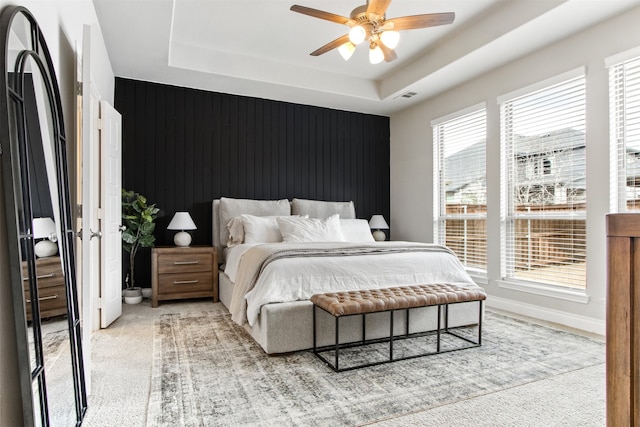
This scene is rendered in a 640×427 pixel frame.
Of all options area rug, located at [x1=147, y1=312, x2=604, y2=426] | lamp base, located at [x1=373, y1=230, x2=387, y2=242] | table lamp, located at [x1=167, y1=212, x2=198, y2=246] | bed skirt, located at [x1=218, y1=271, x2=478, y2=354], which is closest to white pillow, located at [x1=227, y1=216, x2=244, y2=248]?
table lamp, located at [x1=167, y1=212, x2=198, y2=246]

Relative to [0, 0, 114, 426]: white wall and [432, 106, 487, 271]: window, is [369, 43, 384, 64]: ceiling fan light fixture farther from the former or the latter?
[0, 0, 114, 426]: white wall

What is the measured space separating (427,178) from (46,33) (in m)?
4.61

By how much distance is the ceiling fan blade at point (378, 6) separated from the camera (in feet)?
8.70

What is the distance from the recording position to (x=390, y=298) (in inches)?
103

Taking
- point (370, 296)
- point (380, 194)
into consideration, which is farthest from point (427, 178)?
point (370, 296)

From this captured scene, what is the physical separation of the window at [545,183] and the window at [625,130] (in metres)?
0.26

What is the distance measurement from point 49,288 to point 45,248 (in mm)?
153

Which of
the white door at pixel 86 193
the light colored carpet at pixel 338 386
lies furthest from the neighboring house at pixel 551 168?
the white door at pixel 86 193

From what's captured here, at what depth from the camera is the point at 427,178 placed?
545cm

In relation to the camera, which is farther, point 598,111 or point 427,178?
point 427,178

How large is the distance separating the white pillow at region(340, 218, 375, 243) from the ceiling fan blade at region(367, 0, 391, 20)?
2732mm

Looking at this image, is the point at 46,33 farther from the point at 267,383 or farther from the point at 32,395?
the point at 267,383

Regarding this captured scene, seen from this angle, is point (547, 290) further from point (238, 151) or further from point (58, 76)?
point (58, 76)

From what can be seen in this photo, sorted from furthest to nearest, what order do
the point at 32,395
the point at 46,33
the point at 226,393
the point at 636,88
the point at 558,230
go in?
the point at 558,230 < the point at 636,88 < the point at 226,393 < the point at 46,33 < the point at 32,395
